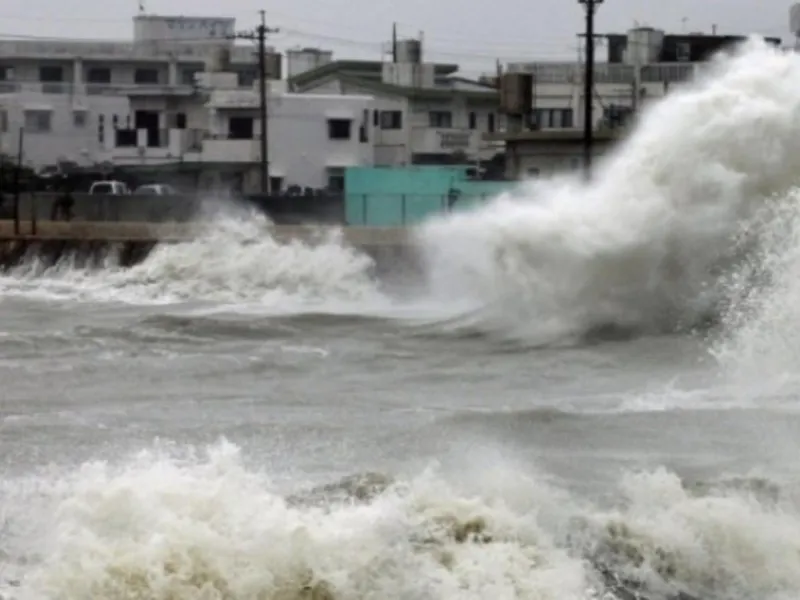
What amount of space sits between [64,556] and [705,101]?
56.4ft

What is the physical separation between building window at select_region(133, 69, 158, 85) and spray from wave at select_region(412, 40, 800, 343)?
3921cm

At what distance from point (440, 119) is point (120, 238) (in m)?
21.5

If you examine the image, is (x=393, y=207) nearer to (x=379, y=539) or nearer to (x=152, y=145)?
(x=152, y=145)

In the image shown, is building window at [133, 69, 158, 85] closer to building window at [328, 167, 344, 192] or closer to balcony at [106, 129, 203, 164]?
balcony at [106, 129, 203, 164]

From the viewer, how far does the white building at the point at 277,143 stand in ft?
183

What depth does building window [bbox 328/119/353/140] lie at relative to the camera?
56.2 meters

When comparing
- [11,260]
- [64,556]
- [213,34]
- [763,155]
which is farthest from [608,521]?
[213,34]

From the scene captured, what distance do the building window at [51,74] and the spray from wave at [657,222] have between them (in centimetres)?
4004

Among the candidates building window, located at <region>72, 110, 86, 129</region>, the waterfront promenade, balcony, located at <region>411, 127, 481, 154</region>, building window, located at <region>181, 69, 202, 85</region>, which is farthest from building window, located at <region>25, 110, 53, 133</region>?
A: the waterfront promenade

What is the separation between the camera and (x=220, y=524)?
1063cm

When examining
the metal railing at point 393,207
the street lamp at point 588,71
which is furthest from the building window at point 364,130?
the street lamp at point 588,71

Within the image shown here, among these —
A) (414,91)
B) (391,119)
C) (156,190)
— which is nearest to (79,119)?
(391,119)

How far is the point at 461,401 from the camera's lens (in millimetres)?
18422

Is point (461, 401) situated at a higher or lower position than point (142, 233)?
lower
